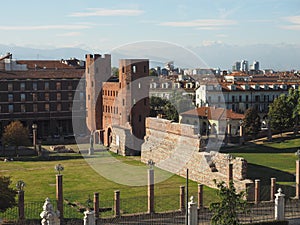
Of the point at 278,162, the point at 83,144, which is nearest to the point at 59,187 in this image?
the point at 278,162

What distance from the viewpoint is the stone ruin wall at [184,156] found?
34688 millimetres

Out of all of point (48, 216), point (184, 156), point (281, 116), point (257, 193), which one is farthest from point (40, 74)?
point (48, 216)

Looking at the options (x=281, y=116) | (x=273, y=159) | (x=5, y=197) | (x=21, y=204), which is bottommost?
(x=273, y=159)

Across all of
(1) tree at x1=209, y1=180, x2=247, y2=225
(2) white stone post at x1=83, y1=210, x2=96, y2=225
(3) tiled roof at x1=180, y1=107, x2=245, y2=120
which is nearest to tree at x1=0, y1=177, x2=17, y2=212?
(2) white stone post at x1=83, y1=210, x2=96, y2=225

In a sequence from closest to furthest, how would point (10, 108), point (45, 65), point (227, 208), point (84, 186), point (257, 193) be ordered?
point (227, 208), point (257, 193), point (84, 186), point (10, 108), point (45, 65)

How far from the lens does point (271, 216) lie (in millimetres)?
27094

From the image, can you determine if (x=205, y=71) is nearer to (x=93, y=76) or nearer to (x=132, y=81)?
(x=93, y=76)

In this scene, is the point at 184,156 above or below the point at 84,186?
above

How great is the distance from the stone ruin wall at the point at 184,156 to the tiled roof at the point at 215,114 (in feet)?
57.6

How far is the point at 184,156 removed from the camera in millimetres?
42188

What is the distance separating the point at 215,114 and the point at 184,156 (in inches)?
1042

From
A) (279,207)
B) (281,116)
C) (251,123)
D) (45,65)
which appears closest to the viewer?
(279,207)

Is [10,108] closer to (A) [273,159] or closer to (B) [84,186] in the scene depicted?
(B) [84,186]

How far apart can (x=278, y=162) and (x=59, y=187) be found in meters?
24.7
